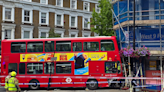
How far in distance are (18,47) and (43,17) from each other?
16.7 metres

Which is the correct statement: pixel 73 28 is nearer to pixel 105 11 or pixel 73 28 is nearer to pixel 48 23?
pixel 48 23

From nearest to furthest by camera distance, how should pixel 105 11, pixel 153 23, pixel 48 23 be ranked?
pixel 153 23 → pixel 105 11 → pixel 48 23

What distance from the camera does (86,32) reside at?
37844 millimetres

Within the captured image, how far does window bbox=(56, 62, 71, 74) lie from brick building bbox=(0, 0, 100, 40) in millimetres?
14848

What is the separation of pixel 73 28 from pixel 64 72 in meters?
19.8

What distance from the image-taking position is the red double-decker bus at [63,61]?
56.0 ft

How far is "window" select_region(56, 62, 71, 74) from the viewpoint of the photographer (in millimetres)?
17344

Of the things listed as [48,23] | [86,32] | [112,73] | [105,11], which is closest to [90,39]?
[112,73]

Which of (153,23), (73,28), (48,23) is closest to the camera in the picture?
(153,23)

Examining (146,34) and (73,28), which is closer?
(146,34)

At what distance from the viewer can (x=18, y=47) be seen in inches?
691

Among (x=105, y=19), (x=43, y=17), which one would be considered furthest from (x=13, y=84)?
(x=43, y=17)

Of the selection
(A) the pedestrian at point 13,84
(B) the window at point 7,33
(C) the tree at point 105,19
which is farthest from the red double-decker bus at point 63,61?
(B) the window at point 7,33

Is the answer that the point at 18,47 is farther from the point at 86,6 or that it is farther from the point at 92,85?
the point at 86,6
